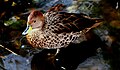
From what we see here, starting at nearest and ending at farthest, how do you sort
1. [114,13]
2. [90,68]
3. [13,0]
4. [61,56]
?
[90,68]
[61,56]
[114,13]
[13,0]

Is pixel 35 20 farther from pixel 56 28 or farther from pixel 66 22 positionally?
pixel 66 22

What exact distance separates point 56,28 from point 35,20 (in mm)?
327

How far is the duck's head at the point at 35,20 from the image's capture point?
4656 millimetres

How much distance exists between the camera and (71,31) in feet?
15.4

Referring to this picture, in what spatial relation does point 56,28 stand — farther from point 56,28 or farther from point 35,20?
point 35,20

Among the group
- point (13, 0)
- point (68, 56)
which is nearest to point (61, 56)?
point (68, 56)

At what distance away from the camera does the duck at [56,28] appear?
15.3 ft

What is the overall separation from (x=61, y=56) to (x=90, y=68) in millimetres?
537

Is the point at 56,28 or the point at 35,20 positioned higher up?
the point at 35,20

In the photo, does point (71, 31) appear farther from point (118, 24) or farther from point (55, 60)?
point (118, 24)

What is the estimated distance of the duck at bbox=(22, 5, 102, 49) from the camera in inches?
→ 183

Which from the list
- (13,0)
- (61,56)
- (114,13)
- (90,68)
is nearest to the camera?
(90,68)

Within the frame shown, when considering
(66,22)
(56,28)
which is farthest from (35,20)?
(66,22)

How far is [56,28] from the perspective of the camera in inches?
184
